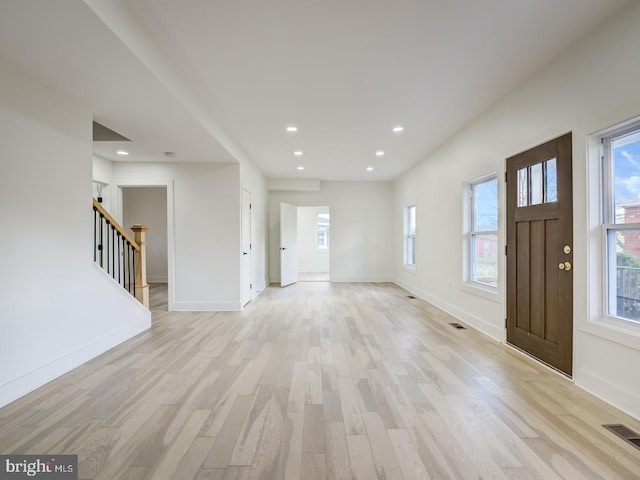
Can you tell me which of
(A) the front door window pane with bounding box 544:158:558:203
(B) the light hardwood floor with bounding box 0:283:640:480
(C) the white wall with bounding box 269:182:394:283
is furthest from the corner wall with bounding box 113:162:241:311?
(A) the front door window pane with bounding box 544:158:558:203

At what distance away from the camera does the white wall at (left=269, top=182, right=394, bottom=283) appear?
323 inches

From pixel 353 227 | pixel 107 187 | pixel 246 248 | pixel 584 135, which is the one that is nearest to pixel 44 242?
pixel 107 187

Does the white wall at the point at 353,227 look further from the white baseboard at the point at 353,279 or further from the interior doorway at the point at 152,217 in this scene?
the interior doorway at the point at 152,217

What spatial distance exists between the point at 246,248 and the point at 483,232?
3914 mm

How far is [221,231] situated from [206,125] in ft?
6.39

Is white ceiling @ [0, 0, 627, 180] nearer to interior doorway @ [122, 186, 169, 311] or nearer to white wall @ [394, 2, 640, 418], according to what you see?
white wall @ [394, 2, 640, 418]

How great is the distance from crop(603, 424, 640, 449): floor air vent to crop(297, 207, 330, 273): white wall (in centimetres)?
933

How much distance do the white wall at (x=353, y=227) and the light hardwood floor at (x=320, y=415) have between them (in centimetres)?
480

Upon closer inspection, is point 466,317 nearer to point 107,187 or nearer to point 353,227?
point 353,227

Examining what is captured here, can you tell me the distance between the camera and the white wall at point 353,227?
8.20m

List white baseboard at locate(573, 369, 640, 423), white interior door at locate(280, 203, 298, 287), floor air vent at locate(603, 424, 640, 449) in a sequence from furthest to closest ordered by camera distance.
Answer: white interior door at locate(280, 203, 298, 287)
white baseboard at locate(573, 369, 640, 423)
floor air vent at locate(603, 424, 640, 449)

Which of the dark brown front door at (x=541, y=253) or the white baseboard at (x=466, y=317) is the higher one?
the dark brown front door at (x=541, y=253)

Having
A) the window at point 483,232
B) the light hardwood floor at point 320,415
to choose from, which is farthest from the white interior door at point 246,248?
the window at point 483,232

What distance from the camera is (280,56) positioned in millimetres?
2539
